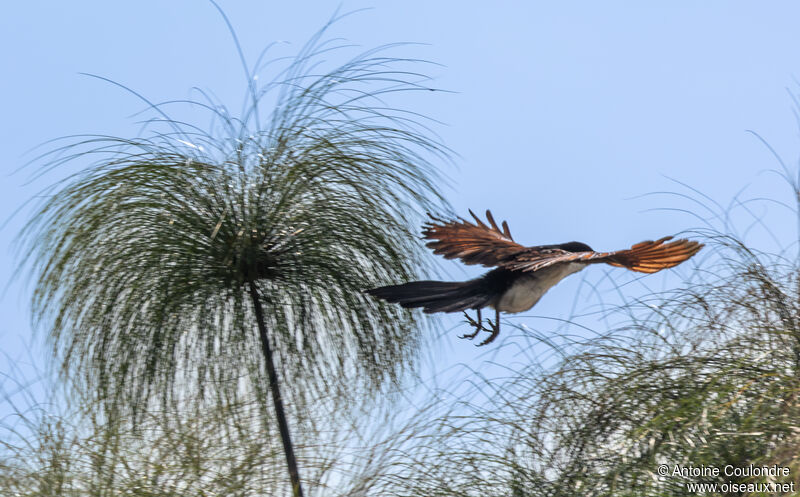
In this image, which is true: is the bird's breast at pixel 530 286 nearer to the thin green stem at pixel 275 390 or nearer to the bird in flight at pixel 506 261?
the bird in flight at pixel 506 261

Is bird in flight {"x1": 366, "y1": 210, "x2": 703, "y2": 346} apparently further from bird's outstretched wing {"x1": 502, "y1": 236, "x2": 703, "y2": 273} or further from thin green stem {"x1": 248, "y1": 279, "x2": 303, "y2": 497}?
thin green stem {"x1": 248, "y1": 279, "x2": 303, "y2": 497}

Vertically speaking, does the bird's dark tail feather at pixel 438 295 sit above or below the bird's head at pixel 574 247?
below

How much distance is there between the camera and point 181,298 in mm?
2469

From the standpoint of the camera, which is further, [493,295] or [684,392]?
[684,392]

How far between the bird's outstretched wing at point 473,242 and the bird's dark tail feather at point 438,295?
7 cm

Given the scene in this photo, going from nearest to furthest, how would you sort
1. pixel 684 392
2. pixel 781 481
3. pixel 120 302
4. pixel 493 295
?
pixel 781 481, pixel 493 295, pixel 684 392, pixel 120 302

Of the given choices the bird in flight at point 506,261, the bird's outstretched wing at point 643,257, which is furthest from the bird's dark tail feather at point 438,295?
the bird's outstretched wing at point 643,257

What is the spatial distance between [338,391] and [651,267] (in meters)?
0.97

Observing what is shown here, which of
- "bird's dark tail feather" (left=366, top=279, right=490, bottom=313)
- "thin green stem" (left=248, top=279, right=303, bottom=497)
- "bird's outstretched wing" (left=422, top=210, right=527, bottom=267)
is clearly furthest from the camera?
"thin green stem" (left=248, top=279, right=303, bottom=497)

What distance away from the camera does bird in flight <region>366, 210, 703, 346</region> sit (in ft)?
6.77

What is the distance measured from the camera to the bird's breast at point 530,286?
7.22 feet

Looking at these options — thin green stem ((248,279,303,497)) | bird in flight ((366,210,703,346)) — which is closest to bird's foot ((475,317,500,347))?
bird in flight ((366,210,703,346))

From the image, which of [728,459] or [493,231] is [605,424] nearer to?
[728,459]

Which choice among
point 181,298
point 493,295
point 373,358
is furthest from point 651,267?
point 181,298
